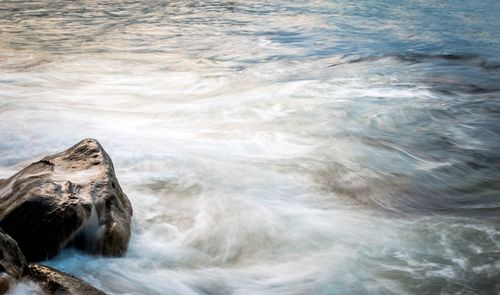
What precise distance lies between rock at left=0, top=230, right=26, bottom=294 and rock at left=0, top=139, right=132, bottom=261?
54 cm

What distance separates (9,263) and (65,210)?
749 mm

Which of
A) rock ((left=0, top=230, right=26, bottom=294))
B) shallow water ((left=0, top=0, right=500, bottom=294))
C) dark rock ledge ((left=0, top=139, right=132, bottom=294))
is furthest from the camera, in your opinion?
shallow water ((left=0, top=0, right=500, bottom=294))

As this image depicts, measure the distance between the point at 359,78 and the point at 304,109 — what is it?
7.98 ft

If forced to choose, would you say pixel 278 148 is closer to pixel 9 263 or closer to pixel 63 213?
pixel 63 213

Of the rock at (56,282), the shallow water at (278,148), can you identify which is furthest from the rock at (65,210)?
the rock at (56,282)

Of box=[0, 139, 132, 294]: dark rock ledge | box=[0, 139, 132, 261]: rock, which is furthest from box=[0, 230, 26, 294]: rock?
box=[0, 139, 132, 261]: rock

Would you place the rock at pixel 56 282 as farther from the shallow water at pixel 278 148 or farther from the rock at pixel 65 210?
Result: the rock at pixel 65 210

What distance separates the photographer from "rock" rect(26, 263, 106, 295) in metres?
2.64

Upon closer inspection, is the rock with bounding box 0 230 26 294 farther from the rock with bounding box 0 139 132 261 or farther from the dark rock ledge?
the rock with bounding box 0 139 132 261

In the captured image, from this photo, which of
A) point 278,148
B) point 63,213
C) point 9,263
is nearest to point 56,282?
point 9,263

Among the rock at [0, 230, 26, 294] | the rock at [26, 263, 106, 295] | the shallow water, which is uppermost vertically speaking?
the rock at [0, 230, 26, 294]

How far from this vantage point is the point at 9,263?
2.68 metres

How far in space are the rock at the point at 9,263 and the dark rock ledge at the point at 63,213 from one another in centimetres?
3

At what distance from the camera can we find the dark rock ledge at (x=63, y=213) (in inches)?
131
